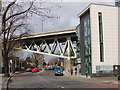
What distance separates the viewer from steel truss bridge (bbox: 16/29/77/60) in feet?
271

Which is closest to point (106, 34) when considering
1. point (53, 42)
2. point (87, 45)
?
point (87, 45)

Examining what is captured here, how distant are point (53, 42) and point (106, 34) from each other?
143 ft

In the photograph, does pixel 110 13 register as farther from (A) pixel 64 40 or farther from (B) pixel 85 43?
(A) pixel 64 40

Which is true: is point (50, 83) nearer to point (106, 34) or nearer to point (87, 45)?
point (106, 34)

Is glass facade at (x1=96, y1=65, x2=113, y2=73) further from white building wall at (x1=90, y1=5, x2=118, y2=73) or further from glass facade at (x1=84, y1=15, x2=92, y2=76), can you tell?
glass facade at (x1=84, y1=15, x2=92, y2=76)

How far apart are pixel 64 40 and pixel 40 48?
27.5 ft

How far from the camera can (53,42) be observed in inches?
3561

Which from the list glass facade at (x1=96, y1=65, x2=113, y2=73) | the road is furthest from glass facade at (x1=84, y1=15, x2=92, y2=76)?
the road

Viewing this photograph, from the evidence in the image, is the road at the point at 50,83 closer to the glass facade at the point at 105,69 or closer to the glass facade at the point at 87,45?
the glass facade at the point at 105,69

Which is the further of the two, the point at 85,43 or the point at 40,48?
the point at 40,48

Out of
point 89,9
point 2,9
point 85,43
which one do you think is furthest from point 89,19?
point 2,9

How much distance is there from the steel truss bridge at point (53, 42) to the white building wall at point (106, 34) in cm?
3082

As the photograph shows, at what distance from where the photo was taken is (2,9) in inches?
586

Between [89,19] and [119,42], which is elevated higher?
[89,19]
